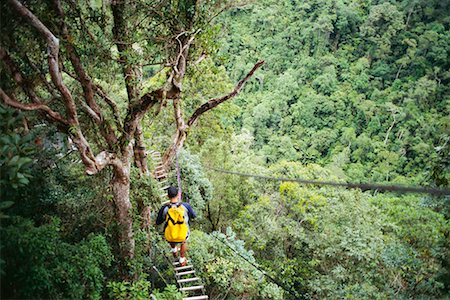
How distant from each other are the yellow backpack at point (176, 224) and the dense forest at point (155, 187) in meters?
0.79

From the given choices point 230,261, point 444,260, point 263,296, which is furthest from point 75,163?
point 444,260

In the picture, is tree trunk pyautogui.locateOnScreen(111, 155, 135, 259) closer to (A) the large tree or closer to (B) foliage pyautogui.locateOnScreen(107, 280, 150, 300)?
(A) the large tree

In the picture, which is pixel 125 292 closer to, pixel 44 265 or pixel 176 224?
pixel 176 224

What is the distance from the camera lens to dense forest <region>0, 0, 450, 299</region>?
10.9 ft

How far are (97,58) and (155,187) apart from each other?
2.78 meters

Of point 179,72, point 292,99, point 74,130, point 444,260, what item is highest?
point 179,72

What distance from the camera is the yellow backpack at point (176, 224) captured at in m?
4.51

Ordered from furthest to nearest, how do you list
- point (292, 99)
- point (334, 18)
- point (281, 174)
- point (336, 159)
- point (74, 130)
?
point (334, 18), point (292, 99), point (336, 159), point (281, 174), point (74, 130)

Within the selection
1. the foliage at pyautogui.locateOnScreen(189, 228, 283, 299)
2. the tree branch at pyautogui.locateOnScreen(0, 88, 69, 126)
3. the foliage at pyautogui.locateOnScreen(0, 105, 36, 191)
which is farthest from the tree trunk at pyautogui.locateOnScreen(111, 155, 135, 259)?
the foliage at pyautogui.locateOnScreen(189, 228, 283, 299)

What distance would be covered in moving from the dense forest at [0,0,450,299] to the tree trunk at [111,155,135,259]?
20mm

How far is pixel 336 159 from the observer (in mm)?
34625

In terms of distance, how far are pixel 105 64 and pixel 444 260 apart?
6756 millimetres

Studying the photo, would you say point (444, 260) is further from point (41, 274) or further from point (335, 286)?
point (41, 274)

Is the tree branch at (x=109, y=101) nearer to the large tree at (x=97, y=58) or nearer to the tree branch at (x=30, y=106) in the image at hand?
the large tree at (x=97, y=58)
